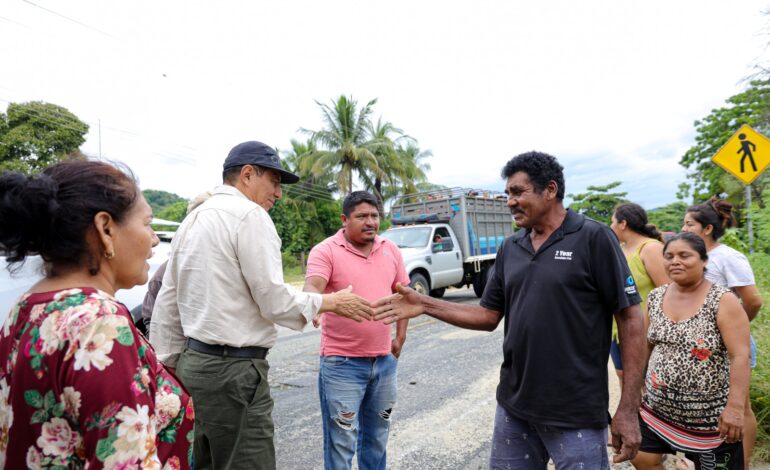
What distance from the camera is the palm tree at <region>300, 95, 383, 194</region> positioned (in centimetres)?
2661

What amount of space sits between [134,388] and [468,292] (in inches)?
573

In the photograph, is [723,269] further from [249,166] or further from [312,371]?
[312,371]

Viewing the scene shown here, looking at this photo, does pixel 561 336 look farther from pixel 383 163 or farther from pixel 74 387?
pixel 383 163

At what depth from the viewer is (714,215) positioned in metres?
3.96

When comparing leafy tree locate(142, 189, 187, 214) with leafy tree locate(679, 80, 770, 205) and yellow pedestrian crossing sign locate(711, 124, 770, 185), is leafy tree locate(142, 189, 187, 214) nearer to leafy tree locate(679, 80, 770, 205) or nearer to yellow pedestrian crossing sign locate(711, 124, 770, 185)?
leafy tree locate(679, 80, 770, 205)

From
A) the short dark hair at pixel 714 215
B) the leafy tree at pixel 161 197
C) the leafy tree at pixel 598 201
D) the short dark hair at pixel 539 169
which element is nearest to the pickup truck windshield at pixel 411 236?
the short dark hair at pixel 714 215

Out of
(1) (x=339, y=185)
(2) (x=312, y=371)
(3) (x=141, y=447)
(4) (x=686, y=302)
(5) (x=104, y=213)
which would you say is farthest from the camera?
(1) (x=339, y=185)

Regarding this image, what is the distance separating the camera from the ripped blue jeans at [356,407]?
2938 millimetres

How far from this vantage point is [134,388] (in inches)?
45.8

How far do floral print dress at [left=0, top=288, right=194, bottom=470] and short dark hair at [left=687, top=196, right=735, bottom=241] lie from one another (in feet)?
13.8

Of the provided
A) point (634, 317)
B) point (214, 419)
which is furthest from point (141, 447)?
point (634, 317)

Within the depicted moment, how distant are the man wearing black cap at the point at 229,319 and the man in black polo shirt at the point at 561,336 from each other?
1.13 m

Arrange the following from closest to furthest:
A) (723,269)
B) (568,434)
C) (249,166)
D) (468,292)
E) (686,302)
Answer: (568,434), (249,166), (686,302), (723,269), (468,292)

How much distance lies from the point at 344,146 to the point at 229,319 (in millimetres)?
25147
